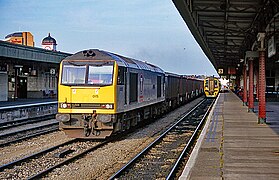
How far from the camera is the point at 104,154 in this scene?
1166 centimetres

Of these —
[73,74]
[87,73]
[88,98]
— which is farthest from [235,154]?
[73,74]

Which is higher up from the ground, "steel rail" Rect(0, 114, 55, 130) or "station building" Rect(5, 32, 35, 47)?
"station building" Rect(5, 32, 35, 47)

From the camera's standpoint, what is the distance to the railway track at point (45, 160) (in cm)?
921

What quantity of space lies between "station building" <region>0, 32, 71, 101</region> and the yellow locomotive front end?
15309 mm

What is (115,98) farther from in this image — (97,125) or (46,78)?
(46,78)

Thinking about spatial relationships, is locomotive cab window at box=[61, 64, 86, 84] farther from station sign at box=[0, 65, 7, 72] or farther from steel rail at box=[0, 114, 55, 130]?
station sign at box=[0, 65, 7, 72]

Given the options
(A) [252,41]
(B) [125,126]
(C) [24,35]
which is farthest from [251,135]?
(C) [24,35]

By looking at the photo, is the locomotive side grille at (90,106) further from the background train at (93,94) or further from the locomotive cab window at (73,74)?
the locomotive cab window at (73,74)

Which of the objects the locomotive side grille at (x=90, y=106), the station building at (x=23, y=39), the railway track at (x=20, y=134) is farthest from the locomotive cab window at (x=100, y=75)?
the station building at (x=23, y=39)

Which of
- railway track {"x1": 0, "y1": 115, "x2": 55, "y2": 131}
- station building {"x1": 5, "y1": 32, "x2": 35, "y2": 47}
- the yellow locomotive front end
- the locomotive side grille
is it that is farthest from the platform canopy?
station building {"x1": 5, "y1": 32, "x2": 35, "y2": 47}

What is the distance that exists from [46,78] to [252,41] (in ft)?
76.4

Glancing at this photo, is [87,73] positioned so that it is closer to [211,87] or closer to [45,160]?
[45,160]

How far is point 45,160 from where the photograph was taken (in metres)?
10.8

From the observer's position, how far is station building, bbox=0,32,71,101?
Result: 29780mm
